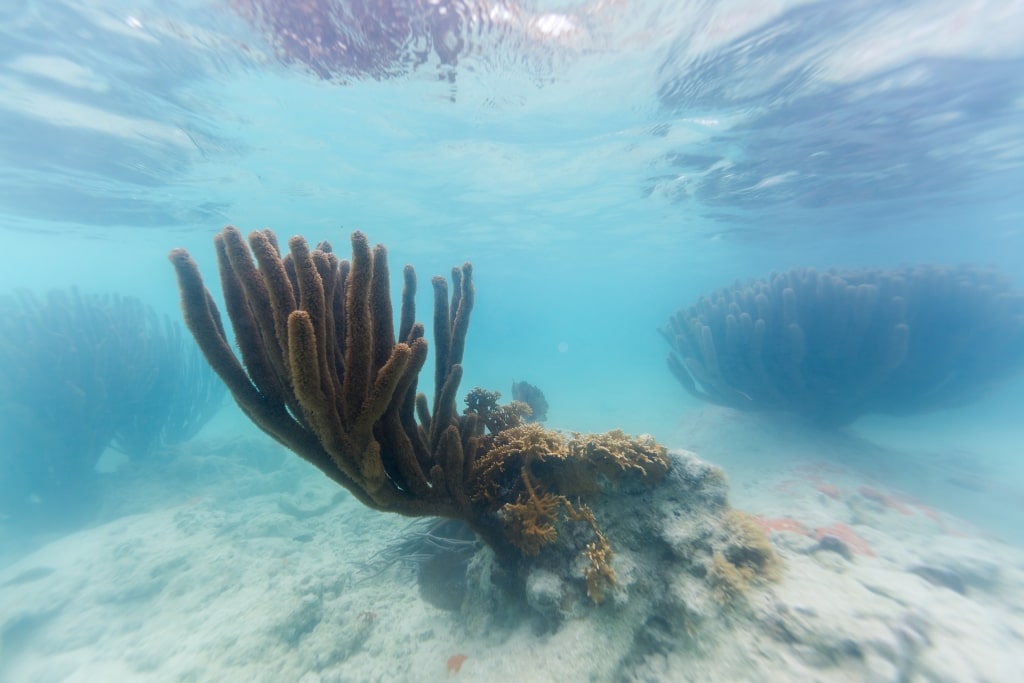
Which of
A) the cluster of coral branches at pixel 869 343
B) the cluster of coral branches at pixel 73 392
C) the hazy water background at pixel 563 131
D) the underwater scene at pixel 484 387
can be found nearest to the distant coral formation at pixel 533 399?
the underwater scene at pixel 484 387

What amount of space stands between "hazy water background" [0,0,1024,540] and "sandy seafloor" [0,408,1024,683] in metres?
4.55

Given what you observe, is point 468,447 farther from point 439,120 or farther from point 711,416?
point 439,120

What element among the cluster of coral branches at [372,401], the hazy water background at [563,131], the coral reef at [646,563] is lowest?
the coral reef at [646,563]

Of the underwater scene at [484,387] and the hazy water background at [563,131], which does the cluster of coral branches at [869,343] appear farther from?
the hazy water background at [563,131]

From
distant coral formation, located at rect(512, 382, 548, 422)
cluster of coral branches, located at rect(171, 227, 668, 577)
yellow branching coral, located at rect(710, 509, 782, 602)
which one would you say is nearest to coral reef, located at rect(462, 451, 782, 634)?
yellow branching coral, located at rect(710, 509, 782, 602)

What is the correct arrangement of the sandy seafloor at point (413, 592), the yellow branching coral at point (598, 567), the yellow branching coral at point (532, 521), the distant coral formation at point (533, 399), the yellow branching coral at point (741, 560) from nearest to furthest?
the sandy seafloor at point (413, 592)
the yellow branching coral at point (741, 560)
the yellow branching coral at point (598, 567)
the yellow branching coral at point (532, 521)
the distant coral formation at point (533, 399)

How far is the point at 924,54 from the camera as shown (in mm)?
9750

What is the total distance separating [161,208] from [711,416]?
2564 cm

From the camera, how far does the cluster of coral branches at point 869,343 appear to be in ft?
34.5

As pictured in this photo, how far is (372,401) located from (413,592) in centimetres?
350

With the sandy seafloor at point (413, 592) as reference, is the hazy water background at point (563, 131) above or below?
above

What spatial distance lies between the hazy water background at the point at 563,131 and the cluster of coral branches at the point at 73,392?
3.70 m

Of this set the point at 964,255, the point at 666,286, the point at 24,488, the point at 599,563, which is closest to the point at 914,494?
the point at 599,563

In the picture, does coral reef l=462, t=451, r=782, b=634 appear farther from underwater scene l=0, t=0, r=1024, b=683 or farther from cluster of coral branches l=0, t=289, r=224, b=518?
cluster of coral branches l=0, t=289, r=224, b=518
